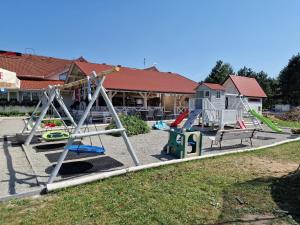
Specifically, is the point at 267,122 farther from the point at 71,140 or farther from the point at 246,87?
the point at 246,87

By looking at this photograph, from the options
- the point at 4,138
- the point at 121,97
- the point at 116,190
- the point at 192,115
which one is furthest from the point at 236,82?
the point at 116,190

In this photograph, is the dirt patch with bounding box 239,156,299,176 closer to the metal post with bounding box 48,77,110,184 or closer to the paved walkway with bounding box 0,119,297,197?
the paved walkway with bounding box 0,119,297,197

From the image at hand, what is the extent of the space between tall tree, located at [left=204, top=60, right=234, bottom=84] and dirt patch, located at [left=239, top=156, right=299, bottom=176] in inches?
2113

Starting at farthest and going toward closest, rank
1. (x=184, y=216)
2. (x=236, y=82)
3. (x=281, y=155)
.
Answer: (x=236, y=82) → (x=281, y=155) → (x=184, y=216)

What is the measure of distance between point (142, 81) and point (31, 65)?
18638mm

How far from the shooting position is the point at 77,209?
419 centimetres

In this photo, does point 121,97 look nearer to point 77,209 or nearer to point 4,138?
point 4,138

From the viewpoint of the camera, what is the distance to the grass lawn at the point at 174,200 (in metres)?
3.92

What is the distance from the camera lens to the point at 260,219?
12.9 ft

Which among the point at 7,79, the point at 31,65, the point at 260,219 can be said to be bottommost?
the point at 260,219

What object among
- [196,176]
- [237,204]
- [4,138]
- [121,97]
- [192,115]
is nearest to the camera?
[237,204]

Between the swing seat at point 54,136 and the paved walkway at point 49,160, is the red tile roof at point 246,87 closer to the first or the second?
the paved walkway at point 49,160

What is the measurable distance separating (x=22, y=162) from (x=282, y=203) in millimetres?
6763

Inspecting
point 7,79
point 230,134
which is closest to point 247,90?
point 230,134
